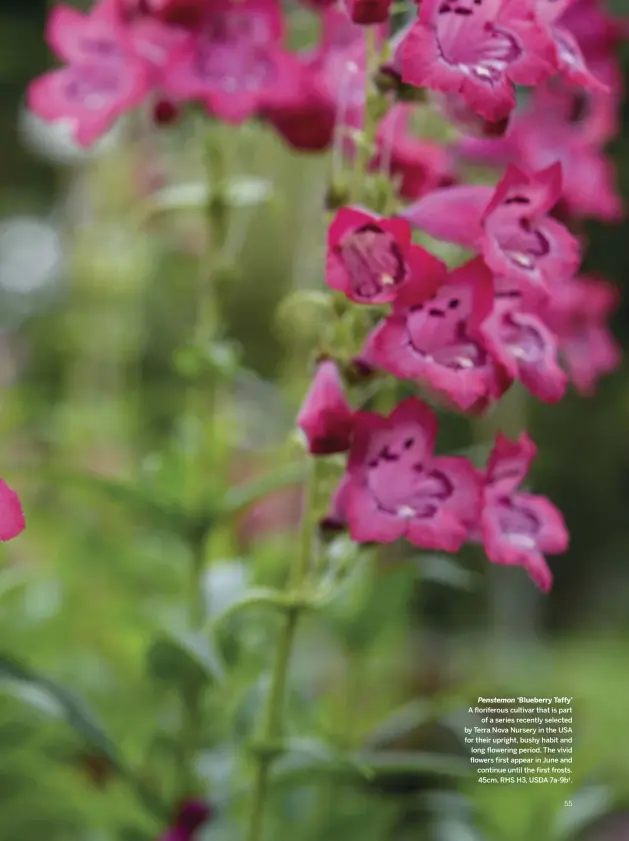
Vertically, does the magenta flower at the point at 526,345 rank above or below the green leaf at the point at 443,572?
above

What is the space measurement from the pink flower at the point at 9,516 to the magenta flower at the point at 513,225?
0.93 ft

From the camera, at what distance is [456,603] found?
279 centimetres

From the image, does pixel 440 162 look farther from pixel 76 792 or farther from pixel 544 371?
pixel 76 792

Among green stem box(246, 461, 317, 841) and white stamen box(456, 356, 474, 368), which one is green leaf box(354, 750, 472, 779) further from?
white stamen box(456, 356, 474, 368)

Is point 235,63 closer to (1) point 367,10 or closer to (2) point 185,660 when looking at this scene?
(1) point 367,10

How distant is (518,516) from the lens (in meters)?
0.65

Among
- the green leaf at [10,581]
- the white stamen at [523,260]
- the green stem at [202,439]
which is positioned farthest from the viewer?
the green stem at [202,439]

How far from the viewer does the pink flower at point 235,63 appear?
31.2 inches

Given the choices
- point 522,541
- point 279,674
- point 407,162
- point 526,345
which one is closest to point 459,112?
point 407,162

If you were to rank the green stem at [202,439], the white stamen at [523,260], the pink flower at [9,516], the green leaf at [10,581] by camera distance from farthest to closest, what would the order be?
1. the green stem at [202,439]
2. the green leaf at [10,581]
3. the white stamen at [523,260]
4. the pink flower at [9,516]

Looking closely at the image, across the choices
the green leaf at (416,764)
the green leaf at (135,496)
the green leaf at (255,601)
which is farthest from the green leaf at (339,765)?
the green leaf at (135,496)

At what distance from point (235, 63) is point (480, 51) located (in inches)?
10.5

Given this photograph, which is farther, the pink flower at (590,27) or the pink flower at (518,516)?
the pink flower at (590,27)

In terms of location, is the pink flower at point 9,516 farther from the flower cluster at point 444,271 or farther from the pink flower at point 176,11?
the pink flower at point 176,11
